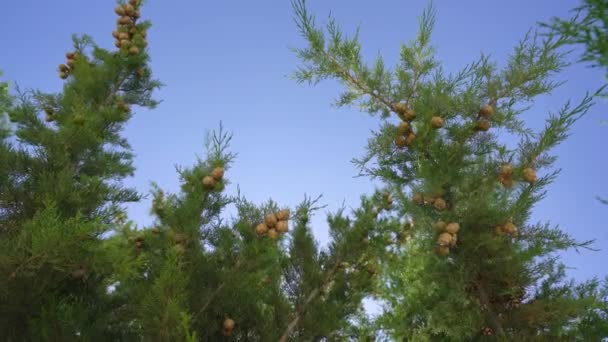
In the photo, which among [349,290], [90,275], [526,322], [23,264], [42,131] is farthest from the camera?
[42,131]

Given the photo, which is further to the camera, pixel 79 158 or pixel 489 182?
pixel 79 158

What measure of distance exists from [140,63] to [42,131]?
3449mm

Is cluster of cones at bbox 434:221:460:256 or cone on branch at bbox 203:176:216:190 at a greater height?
cone on branch at bbox 203:176:216:190

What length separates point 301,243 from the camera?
591cm

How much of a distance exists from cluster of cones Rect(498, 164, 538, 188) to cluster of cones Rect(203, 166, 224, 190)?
135 inches

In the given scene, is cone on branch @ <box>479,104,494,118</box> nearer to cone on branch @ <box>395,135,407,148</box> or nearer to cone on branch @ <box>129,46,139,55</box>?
cone on branch @ <box>395,135,407,148</box>

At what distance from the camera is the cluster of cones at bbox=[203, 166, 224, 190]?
197 inches

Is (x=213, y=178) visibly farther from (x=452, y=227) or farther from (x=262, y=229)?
(x=452, y=227)

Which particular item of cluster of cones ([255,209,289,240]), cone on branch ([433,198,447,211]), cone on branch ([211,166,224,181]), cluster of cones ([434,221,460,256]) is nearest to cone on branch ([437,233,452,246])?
cluster of cones ([434,221,460,256])

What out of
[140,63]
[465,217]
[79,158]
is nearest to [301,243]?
[465,217]

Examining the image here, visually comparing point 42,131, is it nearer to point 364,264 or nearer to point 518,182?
point 364,264

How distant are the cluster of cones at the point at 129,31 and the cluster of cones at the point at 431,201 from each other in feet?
23.1

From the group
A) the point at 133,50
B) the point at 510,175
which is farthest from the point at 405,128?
the point at 133,50

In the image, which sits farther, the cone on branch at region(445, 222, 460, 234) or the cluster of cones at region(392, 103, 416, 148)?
the cluster of cones at region(392, 103, 416, 148)
